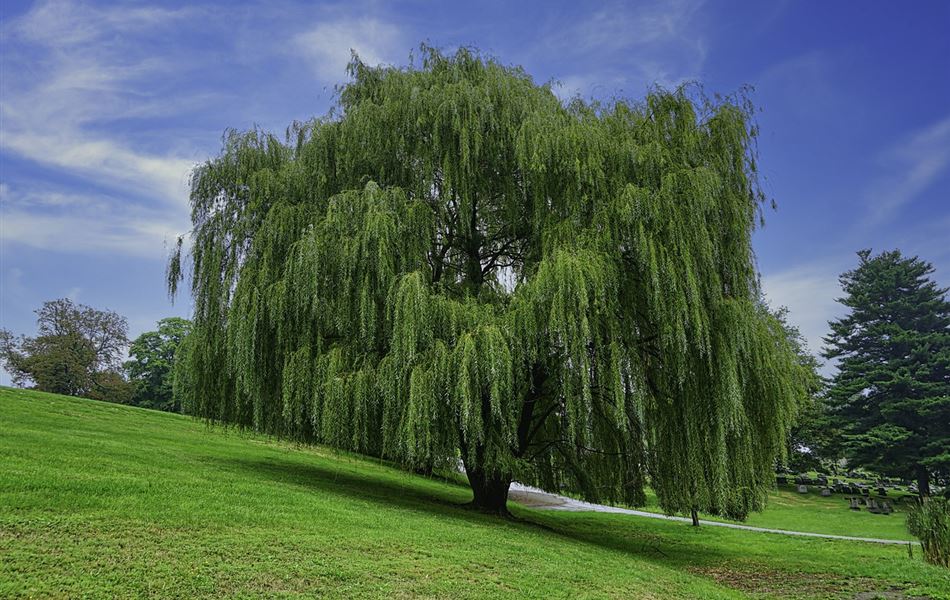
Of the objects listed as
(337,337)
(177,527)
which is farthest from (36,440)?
(177,527)

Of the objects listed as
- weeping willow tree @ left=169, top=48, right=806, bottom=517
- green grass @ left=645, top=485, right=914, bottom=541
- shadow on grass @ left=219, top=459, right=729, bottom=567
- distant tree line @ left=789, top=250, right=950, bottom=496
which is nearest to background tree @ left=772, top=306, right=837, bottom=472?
distant tree line @ left=789, top=250, right=950, bottom=496

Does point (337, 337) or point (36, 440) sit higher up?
point (337, 337)

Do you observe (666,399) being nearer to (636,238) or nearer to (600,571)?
(636,238)

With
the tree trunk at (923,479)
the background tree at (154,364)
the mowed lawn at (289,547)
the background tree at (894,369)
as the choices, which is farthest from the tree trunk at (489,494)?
the background tree at (154,364)

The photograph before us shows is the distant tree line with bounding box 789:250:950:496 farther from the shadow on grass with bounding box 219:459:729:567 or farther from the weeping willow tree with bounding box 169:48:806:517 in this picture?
the weeping willow tree with bounding box 169:48:806:517

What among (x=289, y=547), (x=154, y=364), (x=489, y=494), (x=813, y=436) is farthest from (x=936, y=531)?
(x=154, y=364)

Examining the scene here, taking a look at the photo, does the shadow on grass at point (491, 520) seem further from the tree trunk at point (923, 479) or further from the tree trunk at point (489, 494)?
the tree trunk at point (923, 479)

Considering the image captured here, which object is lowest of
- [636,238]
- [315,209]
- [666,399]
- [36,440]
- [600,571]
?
[600,571]

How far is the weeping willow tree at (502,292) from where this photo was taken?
10227mm

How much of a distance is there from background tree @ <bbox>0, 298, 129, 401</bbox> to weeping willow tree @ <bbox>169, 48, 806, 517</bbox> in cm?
3467

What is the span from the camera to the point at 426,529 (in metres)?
8.92

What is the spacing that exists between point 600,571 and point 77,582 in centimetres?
Result: 636

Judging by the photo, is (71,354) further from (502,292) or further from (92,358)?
(502,292)

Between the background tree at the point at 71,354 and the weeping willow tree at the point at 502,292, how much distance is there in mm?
34670
